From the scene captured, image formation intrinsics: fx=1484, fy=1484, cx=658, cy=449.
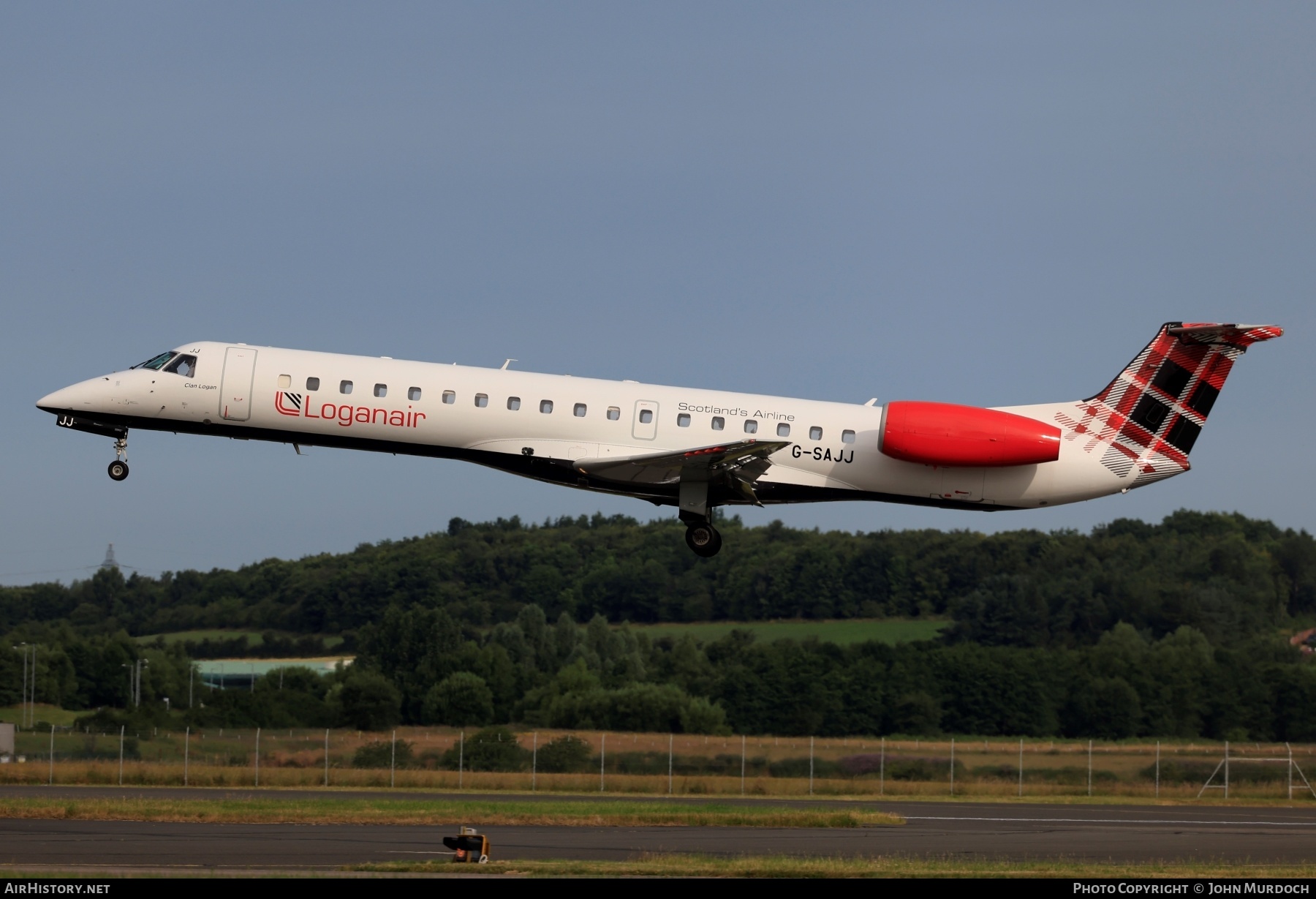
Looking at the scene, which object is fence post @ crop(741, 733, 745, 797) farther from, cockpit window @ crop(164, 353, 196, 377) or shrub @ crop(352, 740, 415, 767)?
cockpit window @ crop(164, 353, 196, 377)

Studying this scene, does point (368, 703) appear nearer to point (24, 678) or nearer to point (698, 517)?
point (24, 678)

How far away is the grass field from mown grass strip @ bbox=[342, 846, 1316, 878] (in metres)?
72.9

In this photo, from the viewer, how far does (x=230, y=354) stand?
97.2 ft

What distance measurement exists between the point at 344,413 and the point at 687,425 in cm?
669

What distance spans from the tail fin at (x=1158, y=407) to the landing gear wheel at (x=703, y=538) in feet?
24.7

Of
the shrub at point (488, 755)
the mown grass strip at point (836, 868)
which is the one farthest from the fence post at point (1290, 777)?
the shrub at point (488, 755)

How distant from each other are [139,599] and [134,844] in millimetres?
110708

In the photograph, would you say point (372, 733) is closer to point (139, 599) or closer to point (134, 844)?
point (134, 844)

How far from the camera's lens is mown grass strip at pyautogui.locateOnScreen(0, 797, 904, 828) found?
92.1ft

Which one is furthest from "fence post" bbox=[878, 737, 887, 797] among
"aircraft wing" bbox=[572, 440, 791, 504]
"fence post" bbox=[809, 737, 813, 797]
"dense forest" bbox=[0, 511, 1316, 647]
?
"dense forest" bbox=[0, 511, 1316, 647]

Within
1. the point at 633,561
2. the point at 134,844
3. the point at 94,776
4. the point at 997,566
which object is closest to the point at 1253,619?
the point at 997,566

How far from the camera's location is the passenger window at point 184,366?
29.7 meters

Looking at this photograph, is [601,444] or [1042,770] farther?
[1042,770]

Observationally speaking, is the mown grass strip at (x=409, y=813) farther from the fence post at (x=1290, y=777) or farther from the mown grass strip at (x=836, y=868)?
the fence post at (x=1290, y=777)
